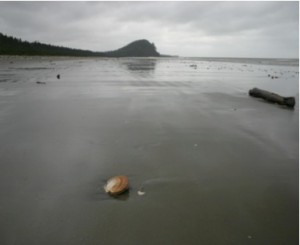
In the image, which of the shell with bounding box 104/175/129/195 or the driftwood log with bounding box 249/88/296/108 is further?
the driftwood log with bounding box 249/88/296/108

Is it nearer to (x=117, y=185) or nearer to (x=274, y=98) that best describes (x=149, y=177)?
(x=117, y=185)

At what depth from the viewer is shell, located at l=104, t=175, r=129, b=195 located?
11.0 feet

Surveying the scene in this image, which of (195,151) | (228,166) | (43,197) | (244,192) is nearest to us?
(43,197)

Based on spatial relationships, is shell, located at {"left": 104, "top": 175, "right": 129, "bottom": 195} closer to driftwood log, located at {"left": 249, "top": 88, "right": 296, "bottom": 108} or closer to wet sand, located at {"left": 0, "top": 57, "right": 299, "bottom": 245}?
wet sand, located at {"left": 0, "top": 57, "right": 299, "bottom": 245}

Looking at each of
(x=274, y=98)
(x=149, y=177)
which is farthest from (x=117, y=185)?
(x=274, y=98)

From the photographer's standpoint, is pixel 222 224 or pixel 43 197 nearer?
pixel 222 224

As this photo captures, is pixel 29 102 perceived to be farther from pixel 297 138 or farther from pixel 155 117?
pixel 297 138

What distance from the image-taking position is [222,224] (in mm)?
2848

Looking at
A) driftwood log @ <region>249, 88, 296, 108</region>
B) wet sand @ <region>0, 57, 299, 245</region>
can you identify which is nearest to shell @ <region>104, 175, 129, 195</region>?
wet sand @ <region>0, 57, 299, 245</region>

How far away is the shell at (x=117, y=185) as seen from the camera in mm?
3357

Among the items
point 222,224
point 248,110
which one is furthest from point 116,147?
point 248,110

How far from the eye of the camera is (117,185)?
342 centimetres

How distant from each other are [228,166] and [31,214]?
2.95m

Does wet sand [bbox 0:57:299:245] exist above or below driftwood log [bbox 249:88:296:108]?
below
